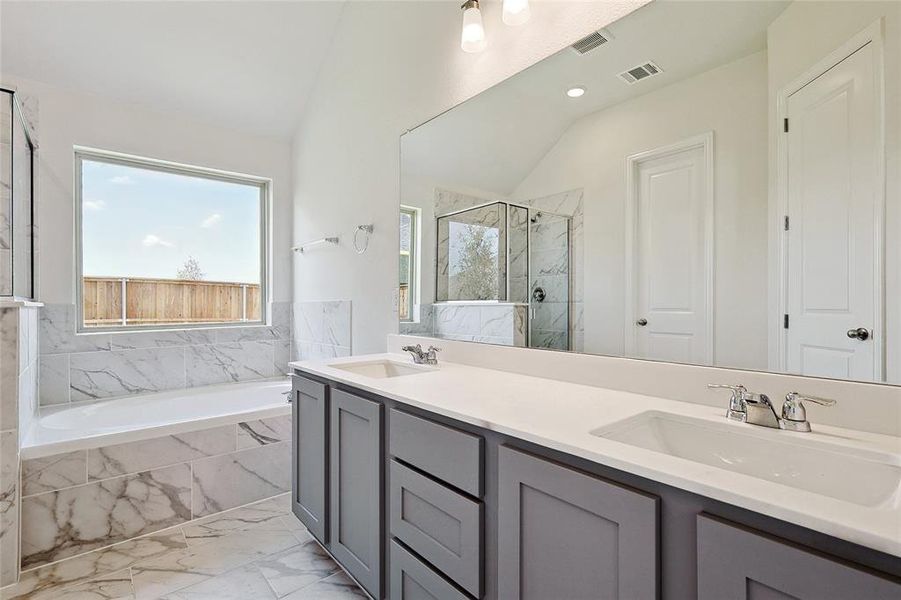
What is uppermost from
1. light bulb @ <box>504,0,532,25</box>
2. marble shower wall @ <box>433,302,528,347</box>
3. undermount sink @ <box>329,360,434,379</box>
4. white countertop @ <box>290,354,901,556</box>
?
light bulb @ <box>504,0,532,25</box>

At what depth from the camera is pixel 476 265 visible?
205 centimetres

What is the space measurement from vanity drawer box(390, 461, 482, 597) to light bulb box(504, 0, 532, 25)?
171cm

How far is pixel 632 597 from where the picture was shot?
788 millimetres

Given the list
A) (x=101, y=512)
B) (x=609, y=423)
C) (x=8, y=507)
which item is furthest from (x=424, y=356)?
(x=8, y=507)

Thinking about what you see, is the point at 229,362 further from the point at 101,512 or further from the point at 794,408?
the point at 794,408

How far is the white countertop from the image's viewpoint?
23.7 inches

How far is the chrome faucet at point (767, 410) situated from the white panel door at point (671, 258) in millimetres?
195

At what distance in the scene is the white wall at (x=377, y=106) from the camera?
1819 millimetres

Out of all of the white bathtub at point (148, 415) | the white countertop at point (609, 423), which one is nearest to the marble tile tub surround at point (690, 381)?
the white countertop at point (609, 423)

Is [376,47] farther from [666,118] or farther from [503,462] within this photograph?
[503,462]

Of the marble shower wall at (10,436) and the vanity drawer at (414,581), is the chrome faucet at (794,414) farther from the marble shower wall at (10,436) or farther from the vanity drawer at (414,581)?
the marble shower wall at (10,436)

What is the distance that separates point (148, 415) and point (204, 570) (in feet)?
4.70

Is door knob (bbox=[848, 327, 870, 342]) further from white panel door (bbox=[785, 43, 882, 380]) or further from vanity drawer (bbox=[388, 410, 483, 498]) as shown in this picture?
vanity drawer (bbox=[388, 410, 483, 498])

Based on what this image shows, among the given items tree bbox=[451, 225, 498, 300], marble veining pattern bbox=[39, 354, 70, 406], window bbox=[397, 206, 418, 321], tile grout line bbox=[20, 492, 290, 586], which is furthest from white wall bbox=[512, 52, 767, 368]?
marble veining pattern bbox=[39, 354, 70, 406]
